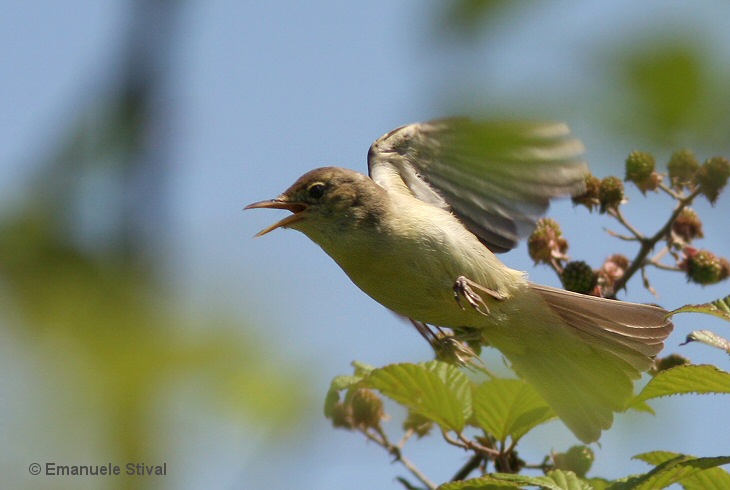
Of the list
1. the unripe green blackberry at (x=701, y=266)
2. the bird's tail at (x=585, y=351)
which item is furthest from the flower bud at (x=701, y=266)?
the bird's tail at (x=585, y=351)

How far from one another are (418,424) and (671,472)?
4.51ft

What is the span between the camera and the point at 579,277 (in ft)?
12.4

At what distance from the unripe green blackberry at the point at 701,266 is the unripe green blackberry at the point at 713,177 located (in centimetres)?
41

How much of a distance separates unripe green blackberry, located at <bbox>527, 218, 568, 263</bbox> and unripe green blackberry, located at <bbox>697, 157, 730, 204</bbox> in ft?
2.12

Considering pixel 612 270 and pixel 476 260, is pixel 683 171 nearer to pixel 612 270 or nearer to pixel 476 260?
pixel 612 270

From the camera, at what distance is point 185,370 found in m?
1.00

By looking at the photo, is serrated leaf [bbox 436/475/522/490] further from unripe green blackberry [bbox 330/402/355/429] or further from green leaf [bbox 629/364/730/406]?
unripe green blackberry [bbox 330/402/355/429]

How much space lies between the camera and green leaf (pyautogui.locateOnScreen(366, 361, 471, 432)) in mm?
3168

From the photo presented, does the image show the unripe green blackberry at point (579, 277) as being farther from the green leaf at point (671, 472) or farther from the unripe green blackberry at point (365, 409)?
the green leaf at point (671, 472)

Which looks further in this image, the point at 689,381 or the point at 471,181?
the point at 471,181

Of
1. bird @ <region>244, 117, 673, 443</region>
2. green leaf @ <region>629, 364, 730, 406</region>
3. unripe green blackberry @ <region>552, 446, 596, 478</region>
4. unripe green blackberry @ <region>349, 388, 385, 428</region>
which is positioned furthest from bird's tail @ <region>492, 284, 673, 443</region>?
green leaf @ <region>629, 364, 730, 406</region>

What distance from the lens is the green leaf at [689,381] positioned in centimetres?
257

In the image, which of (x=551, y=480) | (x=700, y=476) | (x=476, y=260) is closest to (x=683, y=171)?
(x=476, y=260)

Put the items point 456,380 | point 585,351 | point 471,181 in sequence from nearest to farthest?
point 456,380, point 585,351, point 471,181
